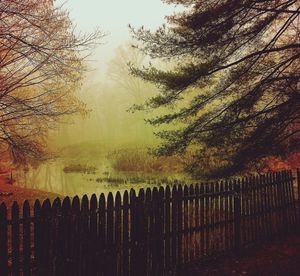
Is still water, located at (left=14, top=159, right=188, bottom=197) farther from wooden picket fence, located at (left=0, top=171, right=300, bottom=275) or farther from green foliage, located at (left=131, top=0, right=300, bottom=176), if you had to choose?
wooden picket fence, located at (left=0, top=171, right=300, bottom=275)

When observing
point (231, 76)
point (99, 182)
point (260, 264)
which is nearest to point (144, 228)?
point (260, 264)

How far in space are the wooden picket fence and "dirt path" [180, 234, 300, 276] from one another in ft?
0.81

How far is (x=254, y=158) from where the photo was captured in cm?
862

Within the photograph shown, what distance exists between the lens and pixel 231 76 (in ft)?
30.5

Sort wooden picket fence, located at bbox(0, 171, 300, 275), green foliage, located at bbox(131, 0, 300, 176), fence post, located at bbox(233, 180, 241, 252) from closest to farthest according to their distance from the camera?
wooden picket fence, located at bbox(0, 171, 300, 275)
fence post, located at bbox(233, 180, 241, 252)
green foliage, located at bbox(131, 0, 300, 176)

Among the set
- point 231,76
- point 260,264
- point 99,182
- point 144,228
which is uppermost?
point 231,76

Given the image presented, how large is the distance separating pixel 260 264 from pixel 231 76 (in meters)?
5.02

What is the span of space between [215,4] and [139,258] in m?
6.53

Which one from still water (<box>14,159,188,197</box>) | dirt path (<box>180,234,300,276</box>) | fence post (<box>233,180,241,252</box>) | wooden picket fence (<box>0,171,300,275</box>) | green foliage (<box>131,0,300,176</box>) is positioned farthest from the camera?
still water (<box>14,159,188,197</box>)

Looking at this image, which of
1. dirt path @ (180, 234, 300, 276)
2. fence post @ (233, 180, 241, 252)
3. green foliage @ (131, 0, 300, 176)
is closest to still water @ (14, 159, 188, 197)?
green foliage @ (131, 0, 300, 176)

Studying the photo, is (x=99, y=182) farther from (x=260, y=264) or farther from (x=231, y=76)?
(x=260, y=264)

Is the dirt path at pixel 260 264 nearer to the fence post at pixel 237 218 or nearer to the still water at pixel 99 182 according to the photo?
the fence post at pixel 237 218

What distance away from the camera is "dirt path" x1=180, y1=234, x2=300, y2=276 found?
255 inches

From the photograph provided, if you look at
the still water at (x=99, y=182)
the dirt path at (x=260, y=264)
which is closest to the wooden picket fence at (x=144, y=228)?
the dirt path at (x=260, y=264)
